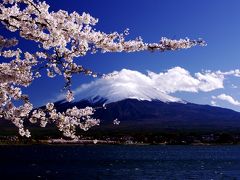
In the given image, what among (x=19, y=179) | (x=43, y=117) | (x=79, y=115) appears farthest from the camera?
(x=19, y=179)

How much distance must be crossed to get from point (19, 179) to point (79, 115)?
55238 millimetres

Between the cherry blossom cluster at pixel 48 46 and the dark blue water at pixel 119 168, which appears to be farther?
the dark blue water at pixel 119 168

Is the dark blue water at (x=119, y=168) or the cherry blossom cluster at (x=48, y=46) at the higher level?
the cherry blossom cluster at (x=48, y=46)

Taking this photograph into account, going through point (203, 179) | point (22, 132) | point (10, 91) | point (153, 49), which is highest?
point (153, 49)

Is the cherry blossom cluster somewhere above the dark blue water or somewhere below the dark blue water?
above

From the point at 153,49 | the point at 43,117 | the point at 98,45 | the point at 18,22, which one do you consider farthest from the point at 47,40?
the point at 43,117

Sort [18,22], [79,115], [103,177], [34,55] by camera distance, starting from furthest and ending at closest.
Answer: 1. [103,177]
2. [79,115]
3. [34,55]
4. [18,22]

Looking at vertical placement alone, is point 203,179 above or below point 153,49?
below

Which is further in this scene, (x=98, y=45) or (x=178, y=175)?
(x=178, y=175)

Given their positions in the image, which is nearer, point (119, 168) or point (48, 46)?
point (48, 46)

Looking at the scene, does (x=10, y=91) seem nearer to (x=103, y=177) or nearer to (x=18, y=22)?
(x=18, y=22)

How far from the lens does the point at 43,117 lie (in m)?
10.5

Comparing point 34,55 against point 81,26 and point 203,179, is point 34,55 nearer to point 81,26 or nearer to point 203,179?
point 81,26

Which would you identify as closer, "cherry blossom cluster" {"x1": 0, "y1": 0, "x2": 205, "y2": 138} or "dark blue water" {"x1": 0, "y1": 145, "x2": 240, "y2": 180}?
"cherry blossom cluster" {"x1": 0, "y1": 0, "x2": 205, "y2": 138}
